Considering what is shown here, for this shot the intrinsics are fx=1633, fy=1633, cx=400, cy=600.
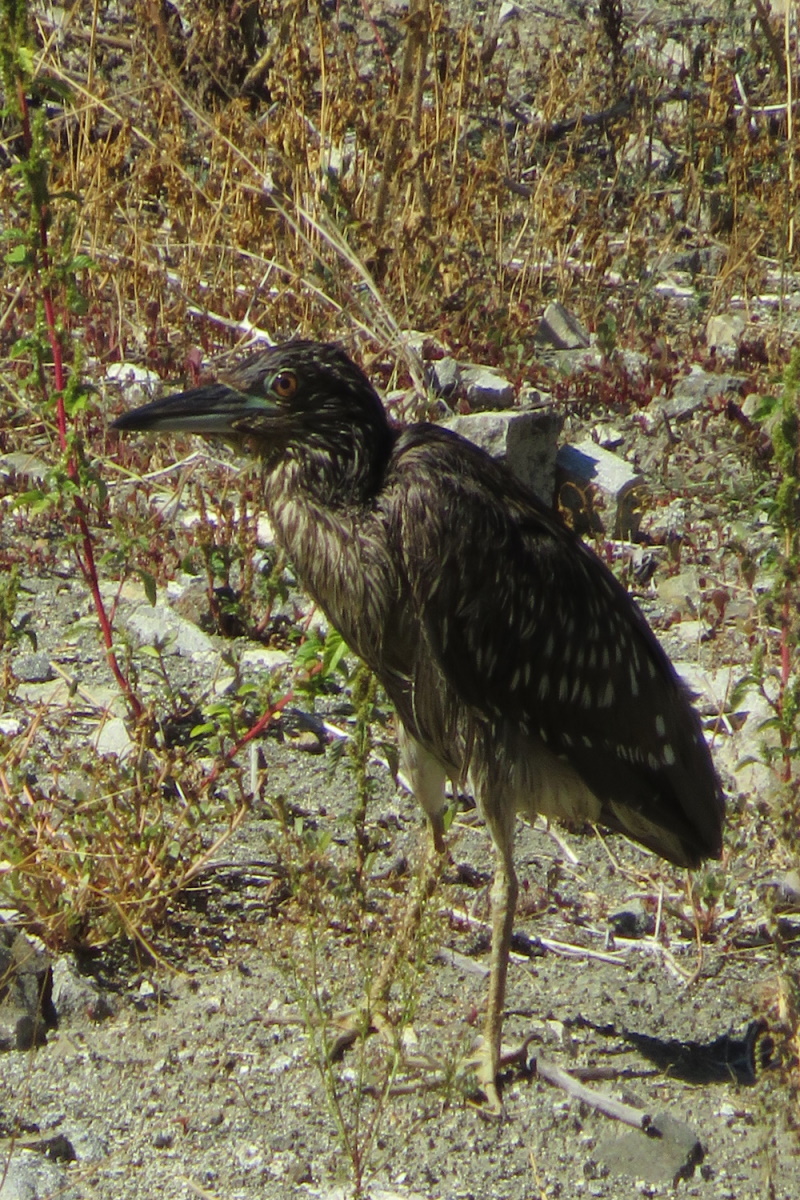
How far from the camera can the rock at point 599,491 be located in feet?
22.6

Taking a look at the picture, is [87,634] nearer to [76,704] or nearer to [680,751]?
[76,704]

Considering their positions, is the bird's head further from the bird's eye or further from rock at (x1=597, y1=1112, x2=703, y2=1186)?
rock at (x1=597, y1=1112, x2=703, y2=1186)

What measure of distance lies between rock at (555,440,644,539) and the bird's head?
2564 mm

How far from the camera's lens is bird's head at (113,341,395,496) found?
4297mm

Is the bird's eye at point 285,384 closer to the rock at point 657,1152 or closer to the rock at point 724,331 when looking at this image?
the rock at point 657,1152

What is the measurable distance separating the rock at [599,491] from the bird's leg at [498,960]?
8.38ft

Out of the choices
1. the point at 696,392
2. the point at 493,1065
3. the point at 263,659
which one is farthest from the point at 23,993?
the point at 696,392

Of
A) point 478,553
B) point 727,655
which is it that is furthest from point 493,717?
point 727,655

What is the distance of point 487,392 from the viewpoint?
23.8 feet

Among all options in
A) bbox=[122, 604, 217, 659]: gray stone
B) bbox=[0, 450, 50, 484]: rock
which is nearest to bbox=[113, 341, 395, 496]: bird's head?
bbox=[122, 604, 217, 659]: gray stone

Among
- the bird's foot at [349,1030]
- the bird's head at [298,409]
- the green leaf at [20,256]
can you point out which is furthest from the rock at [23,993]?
the green leaf at [20,256]

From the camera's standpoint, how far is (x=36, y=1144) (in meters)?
3.88

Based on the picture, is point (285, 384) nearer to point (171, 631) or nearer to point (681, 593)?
point (171, 631)

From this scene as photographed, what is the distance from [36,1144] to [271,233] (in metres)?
5.22
